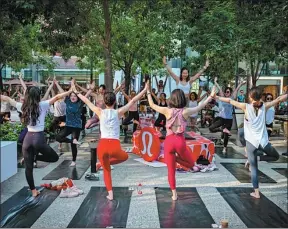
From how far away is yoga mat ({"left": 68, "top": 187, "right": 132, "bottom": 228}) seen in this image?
4.69 meters

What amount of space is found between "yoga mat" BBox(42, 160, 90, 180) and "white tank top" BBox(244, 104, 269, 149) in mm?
3208

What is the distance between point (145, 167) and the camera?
811 cm

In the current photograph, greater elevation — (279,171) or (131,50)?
(131,50)

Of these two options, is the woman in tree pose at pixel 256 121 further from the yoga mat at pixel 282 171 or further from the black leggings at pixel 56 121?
the black leggings at pixel 56 121

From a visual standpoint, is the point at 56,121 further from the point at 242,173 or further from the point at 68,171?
the point at 242,173

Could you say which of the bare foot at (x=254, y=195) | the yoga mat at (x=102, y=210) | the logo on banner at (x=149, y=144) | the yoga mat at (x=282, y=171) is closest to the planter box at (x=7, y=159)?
the yoga mat at (x=102, y=210)

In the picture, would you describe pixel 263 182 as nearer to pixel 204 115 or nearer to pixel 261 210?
pixel 261 210

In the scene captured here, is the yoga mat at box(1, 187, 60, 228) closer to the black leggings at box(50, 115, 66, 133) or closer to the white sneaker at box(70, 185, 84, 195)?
the white sneaker at box(70, 185, 84, 195)

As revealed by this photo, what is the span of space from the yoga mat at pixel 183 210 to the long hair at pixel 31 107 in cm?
210

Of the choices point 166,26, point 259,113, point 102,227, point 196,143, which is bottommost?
point 102,227

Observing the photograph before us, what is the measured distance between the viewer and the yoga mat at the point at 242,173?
280 inches

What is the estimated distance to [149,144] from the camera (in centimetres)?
Answer: 848

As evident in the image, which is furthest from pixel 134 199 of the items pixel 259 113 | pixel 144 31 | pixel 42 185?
pixel 144 31

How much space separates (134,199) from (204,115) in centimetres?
1209
